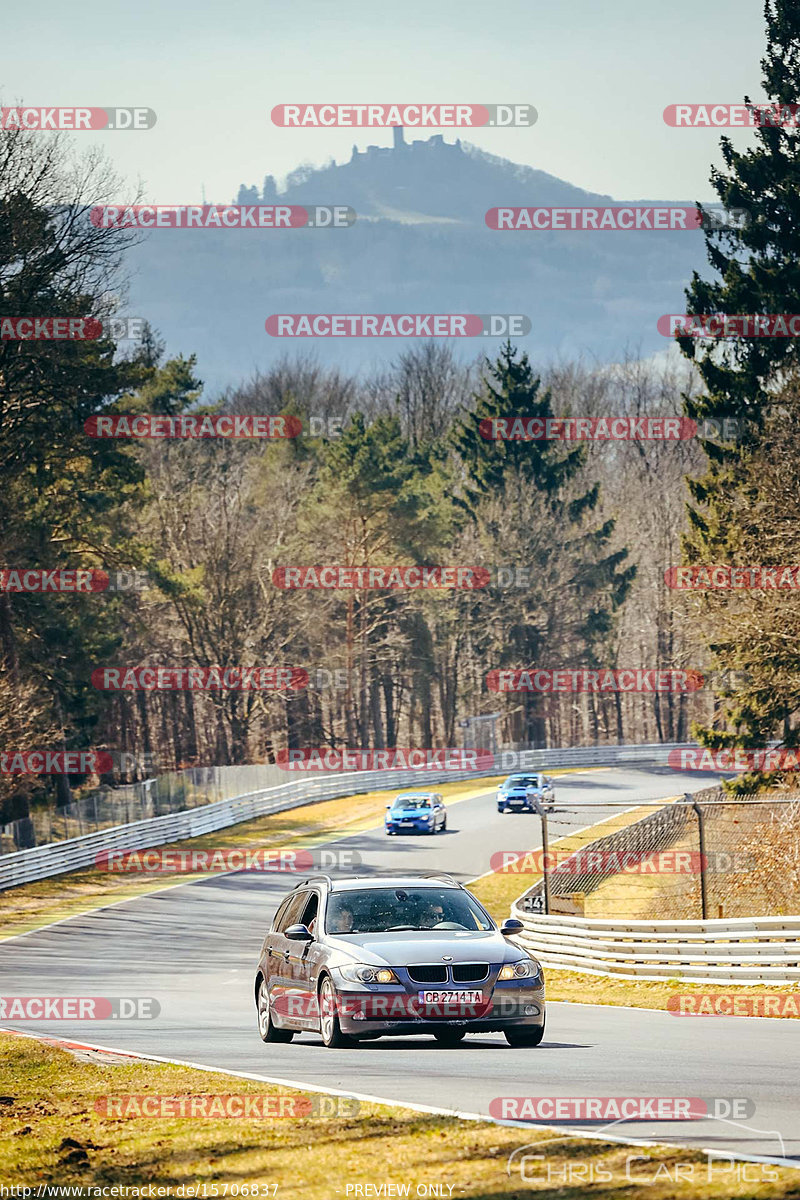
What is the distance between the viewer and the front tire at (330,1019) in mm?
12711

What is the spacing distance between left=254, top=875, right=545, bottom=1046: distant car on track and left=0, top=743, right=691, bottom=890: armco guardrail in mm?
28435

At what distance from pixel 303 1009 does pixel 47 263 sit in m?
33.6

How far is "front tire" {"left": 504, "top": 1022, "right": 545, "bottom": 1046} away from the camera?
42.5ft

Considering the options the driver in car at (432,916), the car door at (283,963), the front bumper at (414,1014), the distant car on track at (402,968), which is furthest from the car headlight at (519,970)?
the car door at (283,963)

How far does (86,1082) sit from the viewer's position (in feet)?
42.6

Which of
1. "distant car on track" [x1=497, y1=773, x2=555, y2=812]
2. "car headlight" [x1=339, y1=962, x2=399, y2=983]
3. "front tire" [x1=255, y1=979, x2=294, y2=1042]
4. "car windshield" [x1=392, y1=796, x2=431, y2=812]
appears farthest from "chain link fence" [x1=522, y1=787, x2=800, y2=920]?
"car headlight" [x1=339, y1=962, x2=399, y2=983]

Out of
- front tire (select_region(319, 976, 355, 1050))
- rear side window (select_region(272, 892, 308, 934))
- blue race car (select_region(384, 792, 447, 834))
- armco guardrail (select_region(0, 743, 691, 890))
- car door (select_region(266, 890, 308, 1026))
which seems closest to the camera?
front tire (select_region(319, 976, 355, 1050))

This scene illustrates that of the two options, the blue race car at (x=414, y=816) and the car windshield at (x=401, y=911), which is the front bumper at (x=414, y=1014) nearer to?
the car windshield at (x=401, y=911)

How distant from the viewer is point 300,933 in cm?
1362

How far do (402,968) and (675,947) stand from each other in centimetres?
1042

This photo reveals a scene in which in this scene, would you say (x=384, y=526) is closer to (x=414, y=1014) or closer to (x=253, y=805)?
(x=253, y=805)

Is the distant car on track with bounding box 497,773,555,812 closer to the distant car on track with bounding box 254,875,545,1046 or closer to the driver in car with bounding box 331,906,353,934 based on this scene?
the distant car on track with bounding box 254,875,545,1046

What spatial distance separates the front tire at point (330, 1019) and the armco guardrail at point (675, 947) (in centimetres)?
779

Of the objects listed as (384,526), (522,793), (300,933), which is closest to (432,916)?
(300,933)
